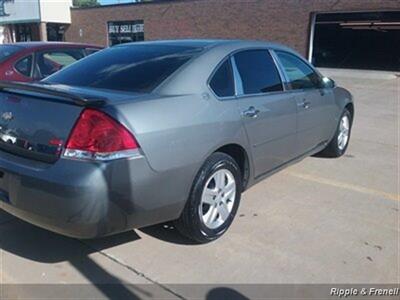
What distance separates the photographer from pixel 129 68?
3928 millimetres

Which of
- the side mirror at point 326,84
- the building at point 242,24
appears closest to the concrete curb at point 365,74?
the building at point 242,24

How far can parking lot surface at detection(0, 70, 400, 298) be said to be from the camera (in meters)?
3.33

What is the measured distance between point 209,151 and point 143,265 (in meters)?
0.99

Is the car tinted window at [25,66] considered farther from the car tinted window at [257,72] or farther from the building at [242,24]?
the building at [242,24]

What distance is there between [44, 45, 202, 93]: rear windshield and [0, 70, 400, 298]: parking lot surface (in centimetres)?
127

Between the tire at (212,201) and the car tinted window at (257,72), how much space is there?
778mm

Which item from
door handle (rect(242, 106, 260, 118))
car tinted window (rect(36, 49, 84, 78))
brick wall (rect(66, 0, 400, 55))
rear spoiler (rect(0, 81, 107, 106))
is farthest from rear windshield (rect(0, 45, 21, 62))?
brick wall (rect(66, 0, 400, 55))

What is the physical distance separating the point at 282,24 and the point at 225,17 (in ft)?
13.5

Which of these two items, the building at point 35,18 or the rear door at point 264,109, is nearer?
the rear door at point 264,109

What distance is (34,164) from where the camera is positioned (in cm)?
314

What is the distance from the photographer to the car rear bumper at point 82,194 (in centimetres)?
295

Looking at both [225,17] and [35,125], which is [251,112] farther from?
[225,17]

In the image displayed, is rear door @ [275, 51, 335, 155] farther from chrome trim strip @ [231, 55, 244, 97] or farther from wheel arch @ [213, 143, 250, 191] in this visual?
wheel arch @ [213, 143, 250, 191]

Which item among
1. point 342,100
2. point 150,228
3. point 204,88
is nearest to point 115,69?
point 204,88
